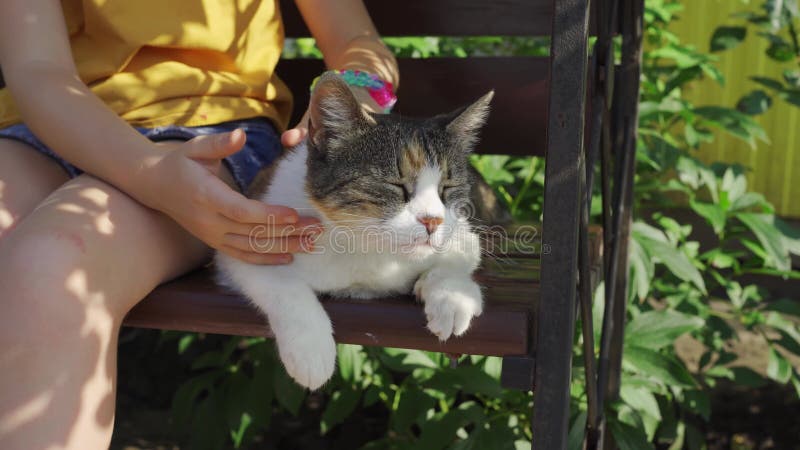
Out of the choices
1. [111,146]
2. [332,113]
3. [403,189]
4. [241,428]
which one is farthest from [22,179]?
[241,428]

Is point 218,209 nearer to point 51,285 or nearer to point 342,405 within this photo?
point 51,285

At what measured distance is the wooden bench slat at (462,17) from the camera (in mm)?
1910

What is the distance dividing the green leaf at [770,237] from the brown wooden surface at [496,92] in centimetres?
54

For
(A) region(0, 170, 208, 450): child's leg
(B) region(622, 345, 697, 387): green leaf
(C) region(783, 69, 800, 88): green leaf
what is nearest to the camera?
(A) region(0, 170, 208, 450): child's leg

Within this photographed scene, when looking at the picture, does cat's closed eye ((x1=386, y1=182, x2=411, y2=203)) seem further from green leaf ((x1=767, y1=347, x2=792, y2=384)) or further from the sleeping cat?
green leaf ((x1=767, y1=347, x2=792, y2=384))

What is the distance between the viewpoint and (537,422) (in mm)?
1071

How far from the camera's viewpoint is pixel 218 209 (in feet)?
3.76

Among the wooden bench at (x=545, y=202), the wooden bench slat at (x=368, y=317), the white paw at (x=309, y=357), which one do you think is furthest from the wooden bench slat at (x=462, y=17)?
the white paw at (x=309, y=357)

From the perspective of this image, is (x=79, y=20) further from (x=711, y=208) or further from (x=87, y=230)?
(x=711, y=208)

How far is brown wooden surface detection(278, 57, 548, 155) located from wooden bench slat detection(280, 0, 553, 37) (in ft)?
0.24

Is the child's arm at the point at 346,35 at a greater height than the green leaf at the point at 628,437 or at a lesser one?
greater

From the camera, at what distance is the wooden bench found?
101 centimetres

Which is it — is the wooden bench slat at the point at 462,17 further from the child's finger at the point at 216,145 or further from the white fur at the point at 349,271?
the child's finger at the point at 216,145

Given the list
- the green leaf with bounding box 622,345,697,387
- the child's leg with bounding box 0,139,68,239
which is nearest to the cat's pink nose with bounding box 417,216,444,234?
the child's leg with bounding box 0,139,68,239
